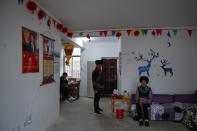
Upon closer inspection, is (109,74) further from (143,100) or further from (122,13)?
(122,13)

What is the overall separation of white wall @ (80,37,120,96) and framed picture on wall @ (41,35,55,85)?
316 cm

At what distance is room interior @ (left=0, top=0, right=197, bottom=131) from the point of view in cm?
184

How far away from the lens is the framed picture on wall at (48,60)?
8.55ft

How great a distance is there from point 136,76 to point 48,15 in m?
2.77

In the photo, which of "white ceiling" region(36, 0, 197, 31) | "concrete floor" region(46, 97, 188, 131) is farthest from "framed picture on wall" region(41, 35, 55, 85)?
"concrete floor" region(46, 97, 188, 131)

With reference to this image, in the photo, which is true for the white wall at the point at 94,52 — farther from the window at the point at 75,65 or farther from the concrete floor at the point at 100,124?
the concrete floor at the point at 100,124

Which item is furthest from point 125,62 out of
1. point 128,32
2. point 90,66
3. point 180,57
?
point 90,66

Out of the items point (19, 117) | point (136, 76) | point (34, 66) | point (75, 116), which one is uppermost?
point (34, 66)

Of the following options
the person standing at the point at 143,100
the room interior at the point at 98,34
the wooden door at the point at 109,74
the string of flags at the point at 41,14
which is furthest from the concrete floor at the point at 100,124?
the wooden door at the point at 109,74

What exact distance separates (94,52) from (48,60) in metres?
3.47

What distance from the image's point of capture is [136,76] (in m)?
3.77

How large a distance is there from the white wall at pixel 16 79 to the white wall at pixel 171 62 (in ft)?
8.07

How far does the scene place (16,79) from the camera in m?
1.85

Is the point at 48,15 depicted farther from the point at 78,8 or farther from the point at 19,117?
the point at 19,117
